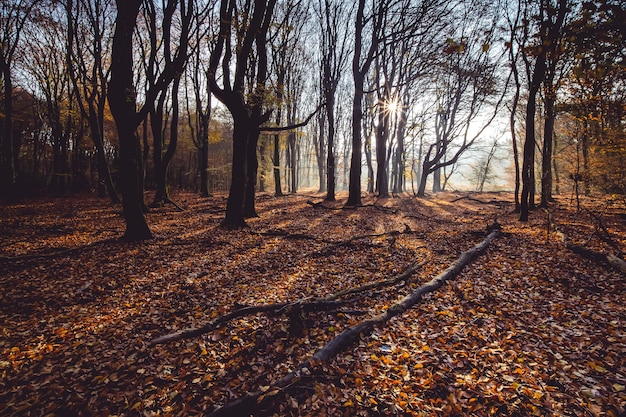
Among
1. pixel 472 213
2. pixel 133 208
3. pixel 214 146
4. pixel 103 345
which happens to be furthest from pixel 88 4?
pixel 214 146

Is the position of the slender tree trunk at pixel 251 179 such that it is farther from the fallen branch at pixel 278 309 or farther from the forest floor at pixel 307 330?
the fallen branch at pixel 278 309

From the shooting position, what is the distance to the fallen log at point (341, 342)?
2.93 meters

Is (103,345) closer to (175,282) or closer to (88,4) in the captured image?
→ (175,282)

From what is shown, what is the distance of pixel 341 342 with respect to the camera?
3930 mm

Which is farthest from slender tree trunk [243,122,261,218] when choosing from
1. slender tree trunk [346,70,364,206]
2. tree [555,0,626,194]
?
tree [555,0,626,194]

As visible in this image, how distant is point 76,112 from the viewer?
19812 millimetres

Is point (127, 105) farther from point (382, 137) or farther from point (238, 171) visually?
point (382, 137)

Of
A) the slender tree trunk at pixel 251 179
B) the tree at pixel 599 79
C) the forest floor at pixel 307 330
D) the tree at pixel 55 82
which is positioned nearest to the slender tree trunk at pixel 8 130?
the tree at pixel 55 82

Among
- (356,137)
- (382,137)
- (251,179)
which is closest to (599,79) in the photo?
(251,179)

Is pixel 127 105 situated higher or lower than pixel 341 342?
higher

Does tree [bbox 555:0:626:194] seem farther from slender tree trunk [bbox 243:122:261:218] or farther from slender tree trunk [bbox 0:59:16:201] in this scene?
slender tree trunk [bbox 0:59:16:201]

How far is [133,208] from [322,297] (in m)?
6.89

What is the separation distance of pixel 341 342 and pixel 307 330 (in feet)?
2.25

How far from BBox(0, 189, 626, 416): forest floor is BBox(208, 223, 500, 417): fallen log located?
10cm
